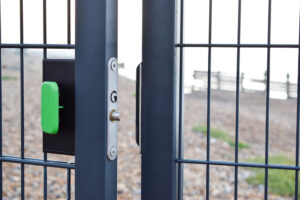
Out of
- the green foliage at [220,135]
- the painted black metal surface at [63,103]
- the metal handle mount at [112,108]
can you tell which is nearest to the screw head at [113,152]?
the metal handle mount at [112,108]

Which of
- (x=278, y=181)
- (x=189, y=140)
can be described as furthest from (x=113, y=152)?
(x=189, y=140)

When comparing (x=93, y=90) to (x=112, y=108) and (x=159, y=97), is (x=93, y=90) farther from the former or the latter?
(x=159, y=97)

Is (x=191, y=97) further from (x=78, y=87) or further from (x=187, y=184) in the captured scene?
(x=78, y=87)

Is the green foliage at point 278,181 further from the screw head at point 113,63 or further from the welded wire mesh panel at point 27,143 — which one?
Result: the screw head at point 113,63

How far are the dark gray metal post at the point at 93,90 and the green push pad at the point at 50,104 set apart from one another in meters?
0.07

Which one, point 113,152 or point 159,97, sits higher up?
point 159,97

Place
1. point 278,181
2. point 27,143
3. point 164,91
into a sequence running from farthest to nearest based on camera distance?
point 27,143
point 278,181
point 164,91

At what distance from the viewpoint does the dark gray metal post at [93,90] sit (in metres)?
1.35

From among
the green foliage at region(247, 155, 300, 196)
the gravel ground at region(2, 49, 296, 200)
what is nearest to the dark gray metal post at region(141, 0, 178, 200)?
the gravel ground at region(2, 49, 296, 200)

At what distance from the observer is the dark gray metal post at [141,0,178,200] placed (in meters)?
1.59

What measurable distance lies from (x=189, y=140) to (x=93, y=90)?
19.7ft

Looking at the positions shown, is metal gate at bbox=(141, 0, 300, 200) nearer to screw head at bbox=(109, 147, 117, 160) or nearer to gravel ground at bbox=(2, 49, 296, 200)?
screw head at bbox=(109, 147, 117, 160)

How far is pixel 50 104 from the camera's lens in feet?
4.48

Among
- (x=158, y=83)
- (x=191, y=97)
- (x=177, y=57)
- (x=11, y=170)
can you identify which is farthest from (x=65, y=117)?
(x=191, y=97)
